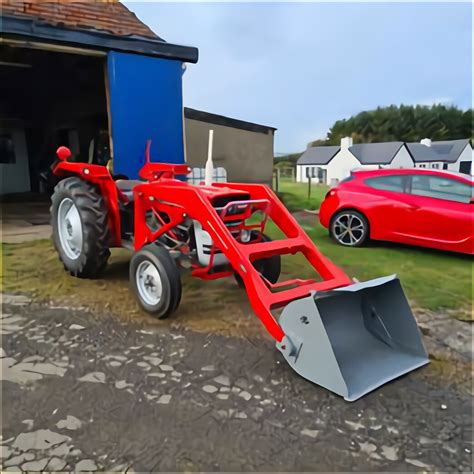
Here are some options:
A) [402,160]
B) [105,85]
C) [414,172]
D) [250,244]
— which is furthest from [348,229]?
[105,85]

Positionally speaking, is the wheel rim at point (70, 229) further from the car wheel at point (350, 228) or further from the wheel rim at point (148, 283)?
the car wheel at point (350, 228)

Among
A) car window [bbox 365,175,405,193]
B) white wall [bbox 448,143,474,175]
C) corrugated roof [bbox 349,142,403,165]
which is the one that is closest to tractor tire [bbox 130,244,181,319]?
car window [bbox 365,175,405,193]

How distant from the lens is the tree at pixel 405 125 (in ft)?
20.2

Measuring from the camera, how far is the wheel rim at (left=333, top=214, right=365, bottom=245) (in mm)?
Answer: 5902

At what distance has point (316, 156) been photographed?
6516 millimetres

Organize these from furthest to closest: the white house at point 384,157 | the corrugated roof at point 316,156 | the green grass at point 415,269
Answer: the corrugated roof at point 316,156
the white house at point 384,157
the green grass at point 415,269

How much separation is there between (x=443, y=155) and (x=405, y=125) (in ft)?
2.37

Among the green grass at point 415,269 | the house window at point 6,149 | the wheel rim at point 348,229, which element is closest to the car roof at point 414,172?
the wheel rim at point 348,229

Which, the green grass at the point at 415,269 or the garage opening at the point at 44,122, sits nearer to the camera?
the green grass at the point at 415,269

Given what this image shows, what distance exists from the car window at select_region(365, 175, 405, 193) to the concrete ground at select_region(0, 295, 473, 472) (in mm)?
3612

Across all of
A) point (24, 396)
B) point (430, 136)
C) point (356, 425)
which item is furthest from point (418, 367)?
point (430, 136)

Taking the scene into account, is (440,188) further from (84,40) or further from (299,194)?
(84,40)

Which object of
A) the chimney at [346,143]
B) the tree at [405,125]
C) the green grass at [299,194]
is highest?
the tree at [405,125]

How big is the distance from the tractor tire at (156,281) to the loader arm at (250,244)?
0.31 metres
